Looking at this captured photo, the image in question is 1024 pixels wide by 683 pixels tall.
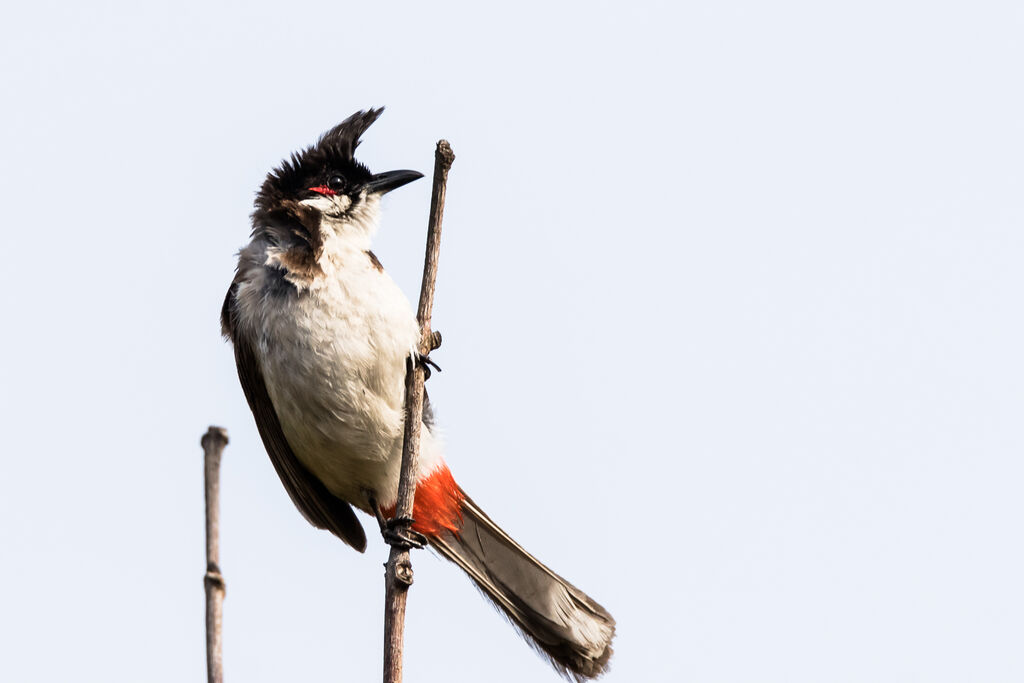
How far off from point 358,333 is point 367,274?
0.74ft

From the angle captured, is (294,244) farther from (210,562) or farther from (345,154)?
(210,562)

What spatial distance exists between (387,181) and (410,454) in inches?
67.4

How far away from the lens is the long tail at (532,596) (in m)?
4.60

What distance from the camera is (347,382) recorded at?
4.14m

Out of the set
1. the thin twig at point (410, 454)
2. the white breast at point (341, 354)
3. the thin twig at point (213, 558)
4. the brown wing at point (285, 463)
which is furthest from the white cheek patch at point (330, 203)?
the thin twig at point (213, 558)

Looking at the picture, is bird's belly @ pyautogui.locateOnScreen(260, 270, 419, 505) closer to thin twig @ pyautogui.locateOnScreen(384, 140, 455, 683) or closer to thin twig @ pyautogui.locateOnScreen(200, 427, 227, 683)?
thin twig @ pyautogui.locateOnScreen(384, 140, 455, 683)

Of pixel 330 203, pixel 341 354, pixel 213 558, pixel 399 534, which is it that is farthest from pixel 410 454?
pixel 330 203

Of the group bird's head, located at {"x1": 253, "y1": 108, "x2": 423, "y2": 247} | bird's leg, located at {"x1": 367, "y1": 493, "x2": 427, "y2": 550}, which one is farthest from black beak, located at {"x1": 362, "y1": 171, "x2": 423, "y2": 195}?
bird's leg, located at {"x1": 367, "y1": 493, "x2": 427, "y2": 550}

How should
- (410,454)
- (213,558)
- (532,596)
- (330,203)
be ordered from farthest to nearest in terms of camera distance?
(532,596) → (330,203) → (410,454) → (213,558)

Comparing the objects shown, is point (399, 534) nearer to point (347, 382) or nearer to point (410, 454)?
point (410, 454)

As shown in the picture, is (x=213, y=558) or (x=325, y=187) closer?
(x=213, y=558)

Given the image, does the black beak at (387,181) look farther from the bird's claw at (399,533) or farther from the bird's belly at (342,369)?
the bird's claw at (399,533)

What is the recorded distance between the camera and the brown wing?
4555mm

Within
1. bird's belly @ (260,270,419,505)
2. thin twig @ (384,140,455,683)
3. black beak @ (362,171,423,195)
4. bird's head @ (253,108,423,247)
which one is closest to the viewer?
thin twig @ (384,140,455,683)
